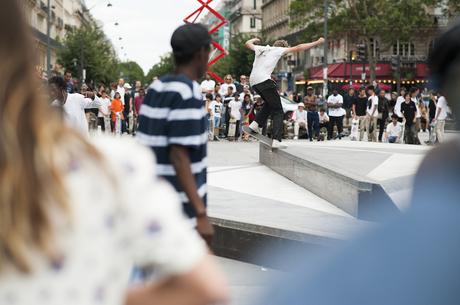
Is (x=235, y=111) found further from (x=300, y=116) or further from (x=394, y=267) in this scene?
(x=394, y=267)

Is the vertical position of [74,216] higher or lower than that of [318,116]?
higher

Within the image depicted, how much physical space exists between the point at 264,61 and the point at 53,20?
9953cm

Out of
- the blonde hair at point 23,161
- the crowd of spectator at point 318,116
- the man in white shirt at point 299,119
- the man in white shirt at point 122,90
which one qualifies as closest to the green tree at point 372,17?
the man in white shirt at point 122,90

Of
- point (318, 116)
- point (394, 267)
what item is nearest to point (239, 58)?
point (318, 116)

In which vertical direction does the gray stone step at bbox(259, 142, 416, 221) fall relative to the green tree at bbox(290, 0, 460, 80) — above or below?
below

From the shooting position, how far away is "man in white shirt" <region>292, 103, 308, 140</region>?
28.0 m

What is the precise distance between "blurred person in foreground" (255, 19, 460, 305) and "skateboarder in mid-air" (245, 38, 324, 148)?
38.9 feet

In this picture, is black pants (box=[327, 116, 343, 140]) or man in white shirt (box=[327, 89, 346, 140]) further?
black pants (box=[327, 116, 343, 140])

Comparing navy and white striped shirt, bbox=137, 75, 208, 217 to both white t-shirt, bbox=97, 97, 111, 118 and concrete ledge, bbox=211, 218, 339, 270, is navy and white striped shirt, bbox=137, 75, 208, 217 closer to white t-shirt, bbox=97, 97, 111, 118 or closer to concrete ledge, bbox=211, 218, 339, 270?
concrete ledge, bbox=211, 218, 339, 270

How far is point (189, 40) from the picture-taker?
4.38 metres

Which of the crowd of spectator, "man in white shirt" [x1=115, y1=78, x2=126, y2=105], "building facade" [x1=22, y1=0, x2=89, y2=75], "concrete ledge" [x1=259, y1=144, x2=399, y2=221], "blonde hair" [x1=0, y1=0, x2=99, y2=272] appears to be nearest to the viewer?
"blonde hair" [x1=0, y1=0, x2=99, y2=272]

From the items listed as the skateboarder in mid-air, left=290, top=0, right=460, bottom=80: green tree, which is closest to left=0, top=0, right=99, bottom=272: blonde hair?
the skateboarder in mid-air

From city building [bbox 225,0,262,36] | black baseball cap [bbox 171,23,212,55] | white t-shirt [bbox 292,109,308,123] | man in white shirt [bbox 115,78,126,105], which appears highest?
city building [bbox 225,0,262,36]

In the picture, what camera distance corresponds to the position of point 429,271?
1185mm
